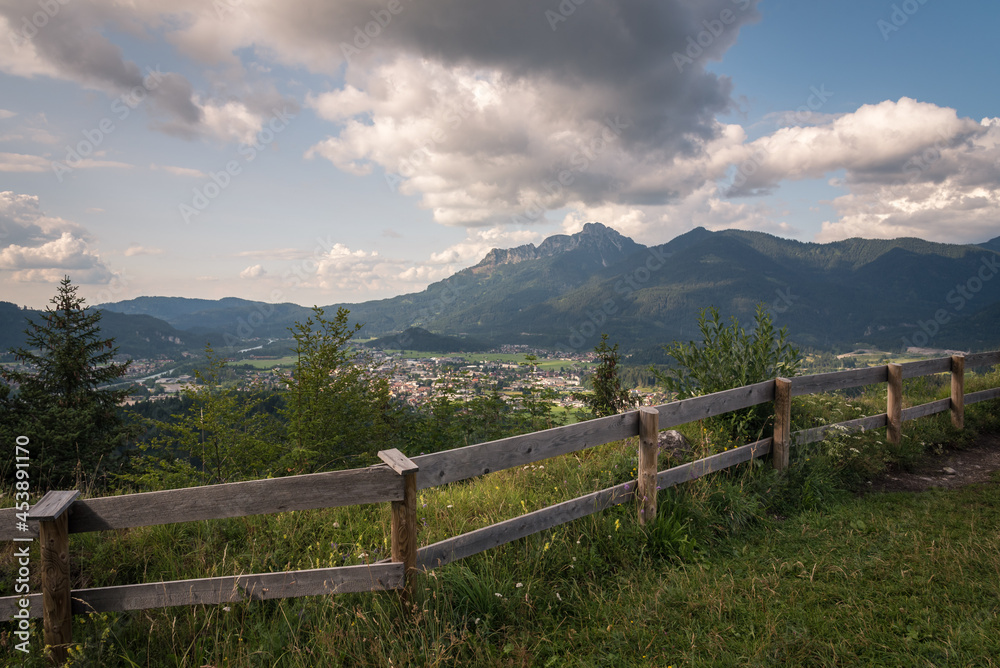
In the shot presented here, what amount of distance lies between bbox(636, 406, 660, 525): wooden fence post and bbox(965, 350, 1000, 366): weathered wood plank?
23.2ft

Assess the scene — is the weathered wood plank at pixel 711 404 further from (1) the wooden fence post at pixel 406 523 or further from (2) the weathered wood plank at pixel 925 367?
→ (2) the weathered wood plank at pixel 925 367

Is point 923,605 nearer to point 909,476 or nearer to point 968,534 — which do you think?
point 968,534

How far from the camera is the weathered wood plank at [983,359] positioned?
7777 millimetres

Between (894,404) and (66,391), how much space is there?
2464 cm

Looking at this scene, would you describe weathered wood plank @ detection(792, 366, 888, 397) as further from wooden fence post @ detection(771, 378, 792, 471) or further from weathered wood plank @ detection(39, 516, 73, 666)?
weathered wood plank @ detection(39, 516, 73, 666)

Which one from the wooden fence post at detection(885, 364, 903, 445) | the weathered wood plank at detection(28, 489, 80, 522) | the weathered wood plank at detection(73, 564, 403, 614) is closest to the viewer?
the weathered wood plank at detection(28, 489, 80, 522)

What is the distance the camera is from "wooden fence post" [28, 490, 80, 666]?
2707mm

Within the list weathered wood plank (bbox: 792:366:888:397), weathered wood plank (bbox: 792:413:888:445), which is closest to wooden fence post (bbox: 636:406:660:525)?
weathered wood plank (bbox: 792:366:888:397)

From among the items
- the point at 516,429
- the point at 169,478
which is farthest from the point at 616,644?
the point at 169,478

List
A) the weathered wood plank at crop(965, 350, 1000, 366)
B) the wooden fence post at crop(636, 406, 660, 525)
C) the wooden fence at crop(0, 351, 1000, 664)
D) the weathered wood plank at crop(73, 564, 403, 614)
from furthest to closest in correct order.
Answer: the weathered wood plank at crop(965, 350, 1000, 366) → the wooden fence post at crop(636, 406, 660, 525) → the weathered wood plank at crop(73, 564, 403, 614) → the wooden fence at crop(0, 351, 1000, 664)

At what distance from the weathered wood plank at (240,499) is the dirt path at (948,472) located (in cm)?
623

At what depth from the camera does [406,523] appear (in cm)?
307

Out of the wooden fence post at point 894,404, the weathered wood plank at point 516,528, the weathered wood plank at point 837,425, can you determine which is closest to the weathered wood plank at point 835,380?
the wooden fence post at point 894,404

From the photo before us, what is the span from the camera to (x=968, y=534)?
432 centimetres
